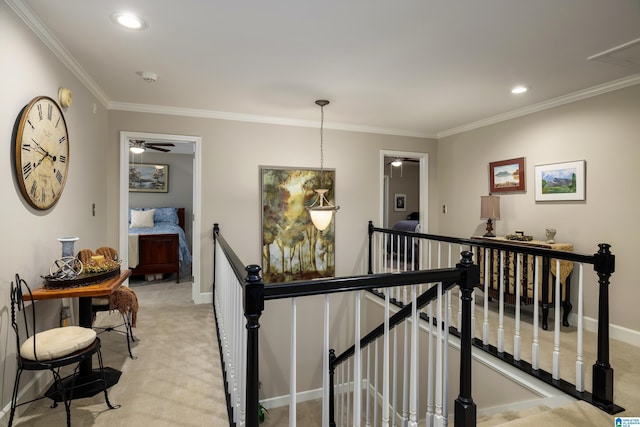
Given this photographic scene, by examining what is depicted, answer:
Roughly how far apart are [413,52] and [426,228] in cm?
331

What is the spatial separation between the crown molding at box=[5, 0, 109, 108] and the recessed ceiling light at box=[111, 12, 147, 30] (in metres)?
0.46

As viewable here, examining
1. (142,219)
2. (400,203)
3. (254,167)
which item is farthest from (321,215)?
(400,203)

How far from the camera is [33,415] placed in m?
1.96

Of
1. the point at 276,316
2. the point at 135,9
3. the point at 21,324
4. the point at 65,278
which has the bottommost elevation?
the point at 276,316

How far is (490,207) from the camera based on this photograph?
435 centimetres

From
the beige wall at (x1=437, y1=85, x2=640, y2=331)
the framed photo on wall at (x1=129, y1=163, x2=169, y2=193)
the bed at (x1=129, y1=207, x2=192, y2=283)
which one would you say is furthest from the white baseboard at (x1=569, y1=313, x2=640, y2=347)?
the framed photo on wall at (x1=129, y1=163, x2=169, y2=193)

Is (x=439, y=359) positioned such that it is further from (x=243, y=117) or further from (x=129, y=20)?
(x=243, y=117)

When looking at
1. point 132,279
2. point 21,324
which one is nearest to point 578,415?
point 21,324

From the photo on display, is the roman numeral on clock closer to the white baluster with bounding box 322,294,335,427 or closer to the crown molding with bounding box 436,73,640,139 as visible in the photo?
the white baluster with bounding box 322,294,335,427

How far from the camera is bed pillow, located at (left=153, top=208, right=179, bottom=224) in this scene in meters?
7.18

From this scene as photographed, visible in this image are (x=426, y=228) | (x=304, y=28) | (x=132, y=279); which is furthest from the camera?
(x=132, y=279)

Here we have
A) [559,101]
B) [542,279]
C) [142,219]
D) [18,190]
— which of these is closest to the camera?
[18,190]

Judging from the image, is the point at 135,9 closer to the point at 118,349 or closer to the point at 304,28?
the point at 304,28

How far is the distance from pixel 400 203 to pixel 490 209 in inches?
214
